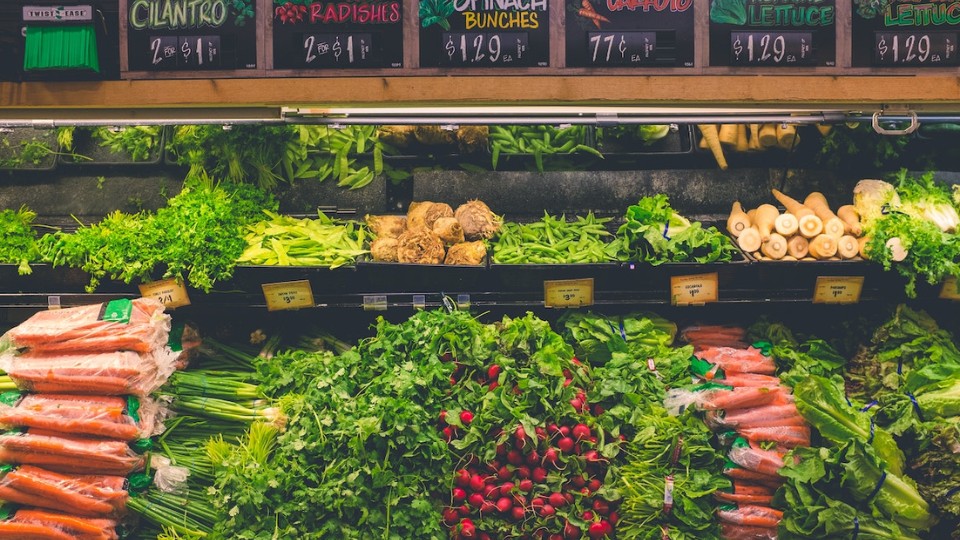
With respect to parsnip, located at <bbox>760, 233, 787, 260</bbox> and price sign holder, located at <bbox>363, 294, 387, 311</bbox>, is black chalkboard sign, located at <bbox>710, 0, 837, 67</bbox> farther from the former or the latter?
price sign holder, located at <bbox>363, 294, 387, 311</bbox>

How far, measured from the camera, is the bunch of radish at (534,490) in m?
3.07

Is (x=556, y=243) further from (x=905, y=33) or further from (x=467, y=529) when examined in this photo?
(x=905, y=33)

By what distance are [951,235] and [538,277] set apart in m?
2.11

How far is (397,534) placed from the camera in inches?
119

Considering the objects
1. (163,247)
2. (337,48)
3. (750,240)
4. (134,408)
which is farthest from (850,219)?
(134,408)

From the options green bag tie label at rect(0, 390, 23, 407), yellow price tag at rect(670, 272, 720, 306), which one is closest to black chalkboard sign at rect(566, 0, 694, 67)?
yellow price tag at rect(670, 272, 720, 306)

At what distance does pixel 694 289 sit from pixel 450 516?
168 centimetres

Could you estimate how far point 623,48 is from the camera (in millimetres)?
3326

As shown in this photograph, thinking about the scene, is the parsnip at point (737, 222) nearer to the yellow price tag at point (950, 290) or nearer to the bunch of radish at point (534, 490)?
the yellow price tag at point (950, 290)

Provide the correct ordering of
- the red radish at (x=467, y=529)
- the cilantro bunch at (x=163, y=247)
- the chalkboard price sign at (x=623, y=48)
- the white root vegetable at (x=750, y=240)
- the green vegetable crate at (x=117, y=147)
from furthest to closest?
the green vegetable crate at (x=117, y=147), the white root vegetable at (x=750, y=240), the cilantro bunch at (x=163, y=247), the chalkboard price sign at (x=623, y=48), the red radish at (x=467, y=529)

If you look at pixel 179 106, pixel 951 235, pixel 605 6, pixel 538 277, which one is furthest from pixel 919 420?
pixel 179 106

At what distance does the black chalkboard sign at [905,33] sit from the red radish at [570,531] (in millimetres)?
2503

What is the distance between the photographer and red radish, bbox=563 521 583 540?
3072 mm

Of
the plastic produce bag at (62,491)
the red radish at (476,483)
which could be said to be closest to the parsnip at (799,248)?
the red radish at (476,483)
